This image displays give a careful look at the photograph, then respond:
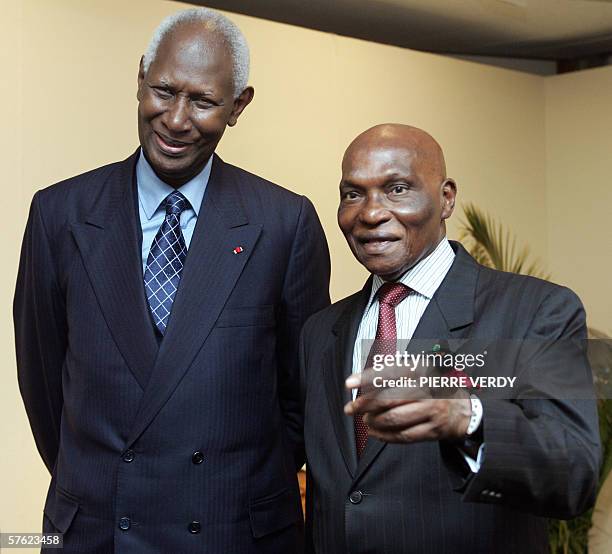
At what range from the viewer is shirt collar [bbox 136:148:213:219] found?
2168 mm

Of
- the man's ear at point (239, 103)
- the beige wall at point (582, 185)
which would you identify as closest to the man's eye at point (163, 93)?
the man's ear at point (239, 103)

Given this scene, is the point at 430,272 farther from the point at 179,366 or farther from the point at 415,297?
the point at 179,366

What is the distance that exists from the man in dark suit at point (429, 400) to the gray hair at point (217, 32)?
383 mm

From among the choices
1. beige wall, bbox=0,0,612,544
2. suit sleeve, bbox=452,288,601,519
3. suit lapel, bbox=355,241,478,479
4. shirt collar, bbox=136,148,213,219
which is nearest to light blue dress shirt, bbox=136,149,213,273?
shirt collar, bbox=136,148,213,219

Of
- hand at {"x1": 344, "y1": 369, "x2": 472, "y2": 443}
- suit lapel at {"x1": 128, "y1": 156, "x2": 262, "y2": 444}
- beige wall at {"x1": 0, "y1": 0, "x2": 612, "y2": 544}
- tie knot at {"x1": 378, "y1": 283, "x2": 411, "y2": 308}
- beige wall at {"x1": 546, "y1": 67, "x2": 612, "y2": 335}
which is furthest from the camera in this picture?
beige wall at {"x1": 546, "y1": 67, "x2": 612, "y2": 335}

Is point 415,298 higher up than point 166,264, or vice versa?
A: point 166,264

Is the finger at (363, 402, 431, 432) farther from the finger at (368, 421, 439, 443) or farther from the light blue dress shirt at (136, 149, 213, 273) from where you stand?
the light blue dress shirt at (136, 149, 213, 273)

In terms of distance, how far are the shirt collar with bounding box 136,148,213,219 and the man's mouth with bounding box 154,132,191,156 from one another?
10 cm

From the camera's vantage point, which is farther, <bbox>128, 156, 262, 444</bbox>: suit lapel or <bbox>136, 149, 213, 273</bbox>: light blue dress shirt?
<bbox>136, 149, 213, 273</bbox>: light blue dress shirt

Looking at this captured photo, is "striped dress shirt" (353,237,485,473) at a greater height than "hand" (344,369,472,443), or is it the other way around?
"striped dress shirt" (353,237,485,473)

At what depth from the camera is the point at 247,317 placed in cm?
212

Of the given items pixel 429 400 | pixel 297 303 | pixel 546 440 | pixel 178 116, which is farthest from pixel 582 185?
pixel 429 400

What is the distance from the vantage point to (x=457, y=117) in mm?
5094

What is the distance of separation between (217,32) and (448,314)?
80 cm
